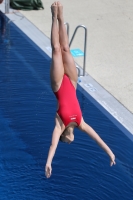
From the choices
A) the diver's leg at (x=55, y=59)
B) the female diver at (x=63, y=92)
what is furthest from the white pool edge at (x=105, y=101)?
the diver's leg at (x=55, y=59)

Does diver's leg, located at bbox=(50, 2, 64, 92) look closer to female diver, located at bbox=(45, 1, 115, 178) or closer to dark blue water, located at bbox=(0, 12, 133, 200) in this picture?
female diver, located at bbox=(45, 1, 115, 178)

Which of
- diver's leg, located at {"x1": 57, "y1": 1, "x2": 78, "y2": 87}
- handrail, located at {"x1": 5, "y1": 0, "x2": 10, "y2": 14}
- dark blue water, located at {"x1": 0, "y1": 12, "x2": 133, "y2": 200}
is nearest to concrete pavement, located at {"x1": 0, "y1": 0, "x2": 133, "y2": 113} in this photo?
handrail, located at {"x1": 5, "y1": 0, "x2": 10, "y2": 14}

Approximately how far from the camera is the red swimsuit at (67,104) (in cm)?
749

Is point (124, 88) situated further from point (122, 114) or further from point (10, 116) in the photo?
point (10, 116)

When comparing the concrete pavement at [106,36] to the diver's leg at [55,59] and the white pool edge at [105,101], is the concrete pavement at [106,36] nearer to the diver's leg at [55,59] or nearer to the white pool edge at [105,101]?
the white pool edge at [105,101]

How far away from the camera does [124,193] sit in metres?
8.32

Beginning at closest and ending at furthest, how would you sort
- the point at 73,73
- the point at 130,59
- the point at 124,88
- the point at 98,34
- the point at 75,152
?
the point at 73,73, the point at 75,152, the point at 124,88, the point at 130,59, the point at 98,34

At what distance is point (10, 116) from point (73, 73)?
2.86 m

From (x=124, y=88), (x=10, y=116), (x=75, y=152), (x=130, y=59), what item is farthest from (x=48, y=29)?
(x=75, y=152)

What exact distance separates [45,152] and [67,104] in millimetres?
1925

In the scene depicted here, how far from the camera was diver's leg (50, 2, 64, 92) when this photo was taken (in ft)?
24.7

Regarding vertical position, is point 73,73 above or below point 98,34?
above

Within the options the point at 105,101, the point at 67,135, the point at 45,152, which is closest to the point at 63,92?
the point at 67,135

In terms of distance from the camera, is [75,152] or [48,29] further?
[48,29]
